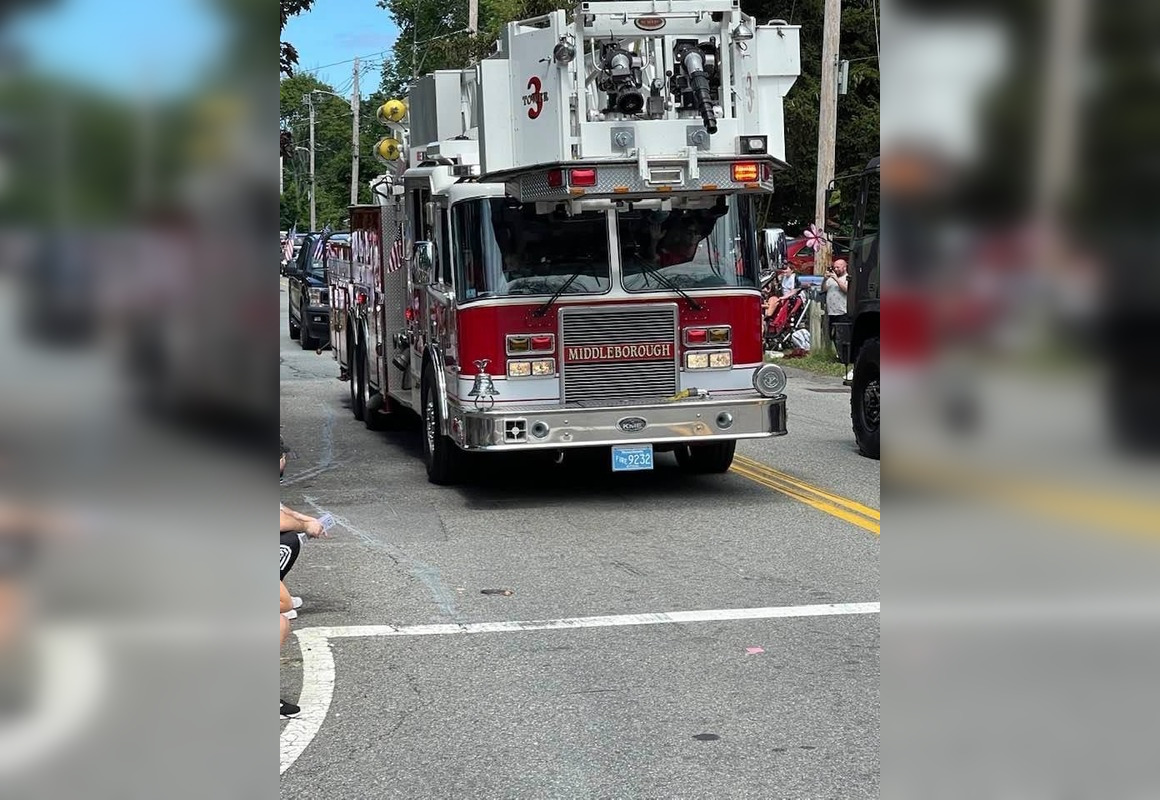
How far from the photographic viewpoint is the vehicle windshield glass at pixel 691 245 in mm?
11531

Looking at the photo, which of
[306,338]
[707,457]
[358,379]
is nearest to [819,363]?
[358,379]

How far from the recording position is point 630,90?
1052 cm

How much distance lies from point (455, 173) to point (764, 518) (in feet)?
12.1

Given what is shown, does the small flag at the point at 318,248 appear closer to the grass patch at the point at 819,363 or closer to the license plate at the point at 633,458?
the grass patch at the point at 819,363

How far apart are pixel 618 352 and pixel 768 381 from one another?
123cm

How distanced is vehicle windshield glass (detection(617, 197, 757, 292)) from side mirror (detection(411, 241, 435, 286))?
1853mm

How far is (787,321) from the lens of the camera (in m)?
27.9

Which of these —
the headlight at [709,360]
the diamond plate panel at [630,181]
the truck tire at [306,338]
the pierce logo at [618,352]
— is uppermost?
the diamond plate panel at [630,181]
